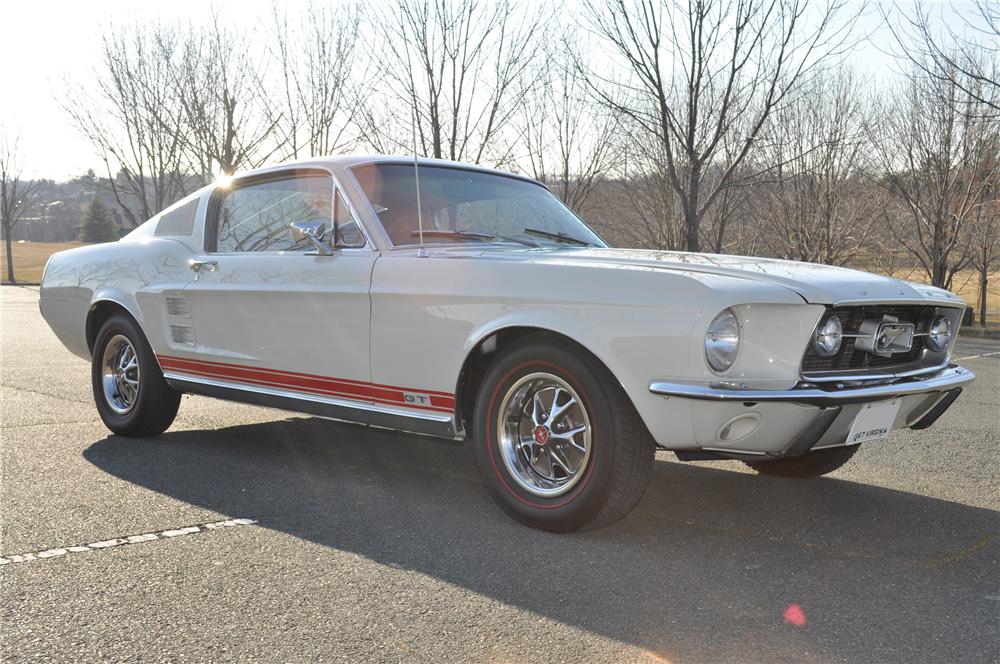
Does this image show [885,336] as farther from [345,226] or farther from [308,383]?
[308,383]

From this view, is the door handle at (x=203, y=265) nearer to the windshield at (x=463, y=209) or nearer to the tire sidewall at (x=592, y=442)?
the windshield at (x=463, y=209)

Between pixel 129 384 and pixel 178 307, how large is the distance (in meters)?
0.79

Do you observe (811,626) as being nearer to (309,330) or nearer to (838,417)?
(838,417)

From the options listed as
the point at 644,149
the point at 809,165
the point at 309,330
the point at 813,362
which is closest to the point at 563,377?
the point at 813,362

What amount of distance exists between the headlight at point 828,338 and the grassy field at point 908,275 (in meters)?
23.6

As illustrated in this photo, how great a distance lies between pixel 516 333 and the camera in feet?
12.1

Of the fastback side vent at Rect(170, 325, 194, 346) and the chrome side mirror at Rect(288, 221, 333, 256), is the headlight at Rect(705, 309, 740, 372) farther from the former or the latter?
the fastback side vent at Rect(170, 325, 194, 346)

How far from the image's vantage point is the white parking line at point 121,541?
3.20 metres

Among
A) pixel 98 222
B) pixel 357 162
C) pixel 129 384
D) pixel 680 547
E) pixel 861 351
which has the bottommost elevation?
pixel 680 547

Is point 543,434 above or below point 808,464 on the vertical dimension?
above

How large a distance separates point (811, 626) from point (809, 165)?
23.3 metres

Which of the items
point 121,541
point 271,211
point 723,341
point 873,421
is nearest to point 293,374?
point 271,211

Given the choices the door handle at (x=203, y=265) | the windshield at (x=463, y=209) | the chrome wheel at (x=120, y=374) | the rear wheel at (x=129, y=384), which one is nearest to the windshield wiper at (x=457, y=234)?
the windshield at (x=463, y=209)

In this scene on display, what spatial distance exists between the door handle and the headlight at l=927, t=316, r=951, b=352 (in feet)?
11.6
